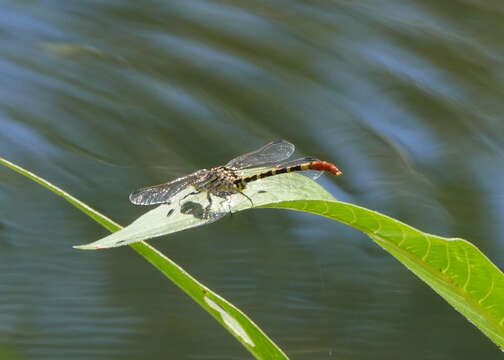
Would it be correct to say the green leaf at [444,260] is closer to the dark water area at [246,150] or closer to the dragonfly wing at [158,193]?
the dragonfly wing at [158,193]

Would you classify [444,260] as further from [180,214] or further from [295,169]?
[295,169]

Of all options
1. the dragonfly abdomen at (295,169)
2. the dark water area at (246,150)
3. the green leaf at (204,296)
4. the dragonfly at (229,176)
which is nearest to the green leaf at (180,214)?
the green leaf at (204,296)

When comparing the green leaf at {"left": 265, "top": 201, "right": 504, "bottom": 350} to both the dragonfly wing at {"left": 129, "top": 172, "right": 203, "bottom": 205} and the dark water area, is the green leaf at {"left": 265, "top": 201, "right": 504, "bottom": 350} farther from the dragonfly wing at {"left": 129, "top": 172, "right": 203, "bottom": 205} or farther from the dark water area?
the dark water area

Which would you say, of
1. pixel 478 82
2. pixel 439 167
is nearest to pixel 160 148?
pixel 439 167

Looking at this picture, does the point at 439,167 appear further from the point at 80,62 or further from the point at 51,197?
the point at 80,62

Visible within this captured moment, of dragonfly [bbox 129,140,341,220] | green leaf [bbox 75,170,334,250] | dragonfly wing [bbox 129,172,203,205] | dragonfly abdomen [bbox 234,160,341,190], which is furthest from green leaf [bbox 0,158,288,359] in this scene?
dragonfly wing [bbox 129,172,203,205]
